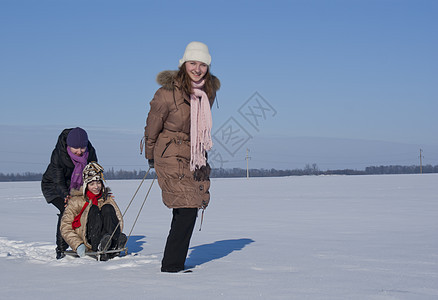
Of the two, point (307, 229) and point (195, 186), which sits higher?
point (195, 186)

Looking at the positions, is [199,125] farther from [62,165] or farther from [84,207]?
[62,165]

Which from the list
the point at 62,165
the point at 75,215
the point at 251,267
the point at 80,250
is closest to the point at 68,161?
the point at 62,165

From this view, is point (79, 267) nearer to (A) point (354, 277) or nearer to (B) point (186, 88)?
(B) point (186, 88)

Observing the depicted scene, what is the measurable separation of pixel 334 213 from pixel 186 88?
703cm

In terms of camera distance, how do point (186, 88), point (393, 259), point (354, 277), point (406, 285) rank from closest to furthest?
point (406, 285) < point (354, 277) < point (186, 88) < point (393, 259)

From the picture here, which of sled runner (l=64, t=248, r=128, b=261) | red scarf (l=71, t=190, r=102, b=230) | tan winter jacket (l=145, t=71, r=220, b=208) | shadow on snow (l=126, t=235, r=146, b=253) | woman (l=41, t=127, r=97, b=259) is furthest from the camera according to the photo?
shadow on snow (l=126, t=235, r=146, b=253)

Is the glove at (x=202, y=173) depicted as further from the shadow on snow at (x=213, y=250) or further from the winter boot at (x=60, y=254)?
the winter boot at (x=60, y=254)

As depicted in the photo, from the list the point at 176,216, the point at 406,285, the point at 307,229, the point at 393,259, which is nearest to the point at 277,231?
the point at 307,229

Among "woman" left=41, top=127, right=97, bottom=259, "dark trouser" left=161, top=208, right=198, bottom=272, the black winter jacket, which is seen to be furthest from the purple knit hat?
"dark trouser" left=161, top=208, right=198, bottom=272

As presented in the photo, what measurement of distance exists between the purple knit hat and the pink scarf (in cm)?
150

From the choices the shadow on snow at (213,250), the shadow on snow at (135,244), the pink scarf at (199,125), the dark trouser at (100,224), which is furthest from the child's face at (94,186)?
the pink scarf at (199,125)

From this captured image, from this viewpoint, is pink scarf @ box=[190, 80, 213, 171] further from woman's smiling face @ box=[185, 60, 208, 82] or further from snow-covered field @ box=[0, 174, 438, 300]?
snow-covered field @ box=[0, 174, 438, 300]

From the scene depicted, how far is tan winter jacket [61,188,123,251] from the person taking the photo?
4672 millimetres

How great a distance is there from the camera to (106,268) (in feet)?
13.1
